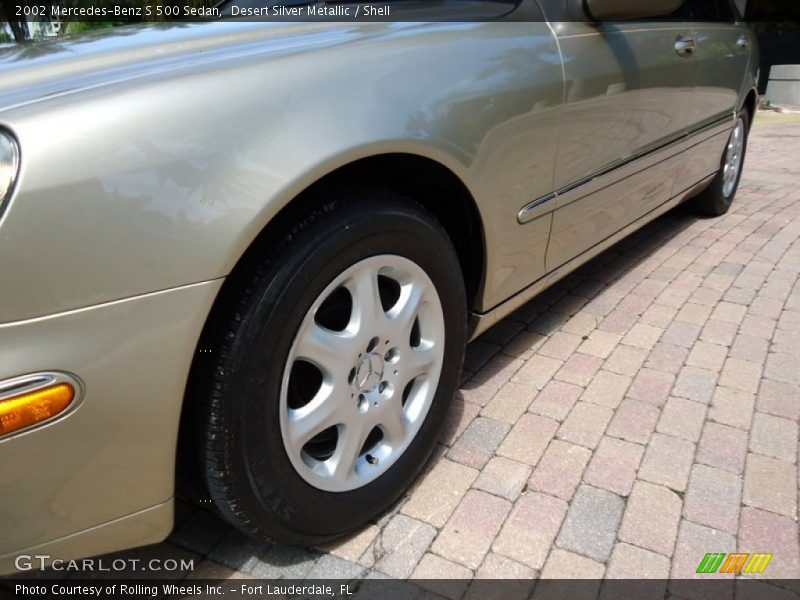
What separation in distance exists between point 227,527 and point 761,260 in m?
3.31

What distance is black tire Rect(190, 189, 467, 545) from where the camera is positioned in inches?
49.4

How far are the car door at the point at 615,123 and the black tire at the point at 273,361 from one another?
82 centimetres

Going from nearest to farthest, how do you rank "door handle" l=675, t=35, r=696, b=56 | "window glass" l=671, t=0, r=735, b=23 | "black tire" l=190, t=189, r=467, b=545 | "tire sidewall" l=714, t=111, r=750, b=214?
1. "black tire" l=190, t=189, r=467, b=545
2. "door handle" l=675, t=35, r=696, b=56
3. "window glass" l=671, t=0, r=735, b=23
4. "tire sidewall" l=714, t=111, r=750, b=214

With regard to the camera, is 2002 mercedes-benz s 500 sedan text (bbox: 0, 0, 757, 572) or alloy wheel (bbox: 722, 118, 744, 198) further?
alloy wheel (bbox: 722, 118, 744, 198)

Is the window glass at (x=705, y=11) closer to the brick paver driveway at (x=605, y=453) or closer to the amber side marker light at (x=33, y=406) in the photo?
the brick paver driveway at (x=605, y=453)

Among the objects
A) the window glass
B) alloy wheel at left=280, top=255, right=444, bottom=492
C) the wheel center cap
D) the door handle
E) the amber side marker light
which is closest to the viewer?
the amber side marker light

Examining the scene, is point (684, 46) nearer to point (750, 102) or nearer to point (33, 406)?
point (750, 102)

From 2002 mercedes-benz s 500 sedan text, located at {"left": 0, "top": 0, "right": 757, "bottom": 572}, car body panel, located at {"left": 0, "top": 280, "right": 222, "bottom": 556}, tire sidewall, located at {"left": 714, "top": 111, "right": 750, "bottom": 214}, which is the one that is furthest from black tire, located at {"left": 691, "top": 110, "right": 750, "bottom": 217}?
car body panel, located at {"left": 0, "top": 280, "right": 222, "bottom": 556}

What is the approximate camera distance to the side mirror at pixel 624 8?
2.10 meters

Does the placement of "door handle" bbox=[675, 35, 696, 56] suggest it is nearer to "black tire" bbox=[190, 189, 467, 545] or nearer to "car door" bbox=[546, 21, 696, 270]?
"car door" bbox=[546, 21, 696, 270]

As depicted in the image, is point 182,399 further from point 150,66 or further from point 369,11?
point 369,11

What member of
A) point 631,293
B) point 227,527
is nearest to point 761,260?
point 631,293

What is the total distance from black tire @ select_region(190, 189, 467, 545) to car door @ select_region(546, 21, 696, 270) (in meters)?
0.82

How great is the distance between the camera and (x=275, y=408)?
4.43ft
